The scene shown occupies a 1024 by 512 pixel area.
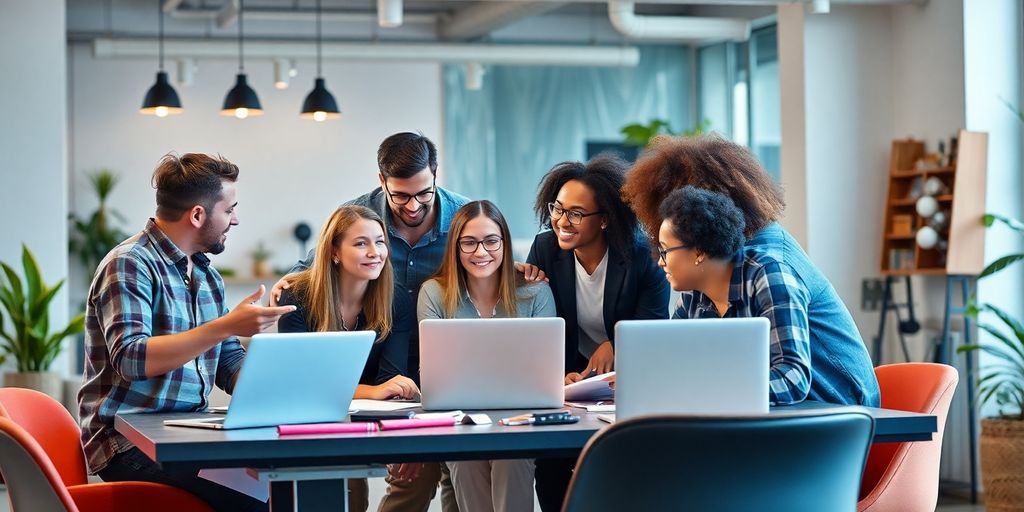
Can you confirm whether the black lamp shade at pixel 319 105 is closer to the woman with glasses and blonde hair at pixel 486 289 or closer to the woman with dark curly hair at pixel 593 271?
the woman with dark curly hair at pixel 593 271

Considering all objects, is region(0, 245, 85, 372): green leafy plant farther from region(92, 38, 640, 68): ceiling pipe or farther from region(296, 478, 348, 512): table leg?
region(296, 478, 348, 512): table leg

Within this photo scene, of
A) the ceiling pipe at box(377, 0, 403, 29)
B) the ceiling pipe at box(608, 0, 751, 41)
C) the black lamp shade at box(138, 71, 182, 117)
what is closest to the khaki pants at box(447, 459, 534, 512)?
the ceiling pipe at box(377, 0, 403, 29)

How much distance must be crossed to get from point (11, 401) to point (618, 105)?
9.25 metres

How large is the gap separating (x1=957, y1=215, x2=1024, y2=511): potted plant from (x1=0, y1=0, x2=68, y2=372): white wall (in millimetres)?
4791

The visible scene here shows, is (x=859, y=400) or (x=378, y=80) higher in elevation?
(x=378, y=80)

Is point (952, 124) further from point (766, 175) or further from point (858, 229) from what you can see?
point (766, 175)

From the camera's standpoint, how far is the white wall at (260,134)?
1073 cm

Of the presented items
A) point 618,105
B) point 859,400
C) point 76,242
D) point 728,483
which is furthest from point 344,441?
point 618,105

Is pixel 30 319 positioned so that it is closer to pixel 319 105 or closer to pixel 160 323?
pixel 319 105

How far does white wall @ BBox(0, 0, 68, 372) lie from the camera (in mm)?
7047

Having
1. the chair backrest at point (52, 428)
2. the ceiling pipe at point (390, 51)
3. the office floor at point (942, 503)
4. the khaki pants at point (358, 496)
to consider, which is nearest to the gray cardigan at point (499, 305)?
the khaki pants at point (358, 496)

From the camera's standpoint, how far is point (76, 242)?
1058 cm

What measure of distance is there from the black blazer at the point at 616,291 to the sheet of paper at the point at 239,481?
106 cm

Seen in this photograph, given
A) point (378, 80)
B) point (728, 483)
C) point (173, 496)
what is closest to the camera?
point (728, 483)
